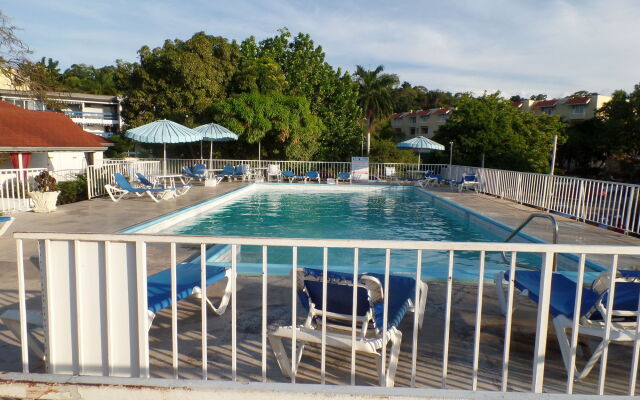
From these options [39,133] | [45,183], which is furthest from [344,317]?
[39,133]

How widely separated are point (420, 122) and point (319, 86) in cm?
3282

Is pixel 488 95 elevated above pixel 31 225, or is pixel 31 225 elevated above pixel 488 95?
pixel 488 95

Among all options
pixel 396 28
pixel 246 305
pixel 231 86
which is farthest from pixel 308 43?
pixel 246 305

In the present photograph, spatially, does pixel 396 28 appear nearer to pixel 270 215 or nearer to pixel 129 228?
pixel 270 215

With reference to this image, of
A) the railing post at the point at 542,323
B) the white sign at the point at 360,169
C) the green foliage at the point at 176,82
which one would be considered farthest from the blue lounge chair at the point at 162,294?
the green foliage at the point at 176,82

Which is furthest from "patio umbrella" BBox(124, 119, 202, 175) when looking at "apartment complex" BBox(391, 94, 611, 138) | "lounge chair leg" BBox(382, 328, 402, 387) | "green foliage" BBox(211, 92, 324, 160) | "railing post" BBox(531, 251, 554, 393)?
"apartment complex" BBox(391, 94, 611, 138)

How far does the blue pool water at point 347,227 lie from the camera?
6234 mm

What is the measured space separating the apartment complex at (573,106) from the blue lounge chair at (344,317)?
48381 millimetres

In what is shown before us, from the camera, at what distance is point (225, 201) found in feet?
42.1

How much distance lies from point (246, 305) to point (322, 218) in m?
6.96

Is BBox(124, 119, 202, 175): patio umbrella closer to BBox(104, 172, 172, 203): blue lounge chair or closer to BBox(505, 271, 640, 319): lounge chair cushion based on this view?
BBox(104, 172, 172, 203): blue lounge chair

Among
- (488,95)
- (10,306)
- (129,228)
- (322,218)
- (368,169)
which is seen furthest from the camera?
(488,95)

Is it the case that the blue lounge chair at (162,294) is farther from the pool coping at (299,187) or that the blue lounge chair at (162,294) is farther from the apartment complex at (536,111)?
the apartment complex at (536,111)

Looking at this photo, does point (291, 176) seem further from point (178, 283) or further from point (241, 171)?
point (178, 283)
